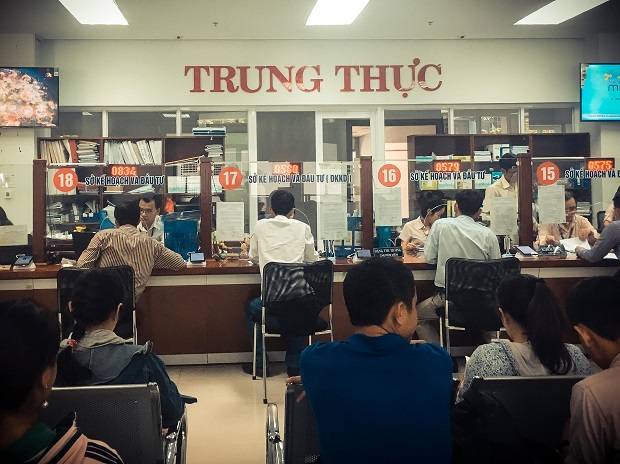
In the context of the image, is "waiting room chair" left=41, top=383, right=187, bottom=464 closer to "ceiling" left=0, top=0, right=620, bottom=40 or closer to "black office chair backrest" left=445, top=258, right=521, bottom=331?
"black office chair backrest" left=445, top=258, right=521, bottom=331

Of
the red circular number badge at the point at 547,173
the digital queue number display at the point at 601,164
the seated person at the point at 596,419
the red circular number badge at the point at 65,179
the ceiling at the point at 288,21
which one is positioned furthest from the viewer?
the ceiling at the point at 288,21

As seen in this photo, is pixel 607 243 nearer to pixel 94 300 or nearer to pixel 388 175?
pixel 388 175

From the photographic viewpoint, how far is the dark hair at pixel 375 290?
6.50 feet

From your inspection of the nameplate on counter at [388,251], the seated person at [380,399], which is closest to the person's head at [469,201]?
the nameplate on counter at [388,251]

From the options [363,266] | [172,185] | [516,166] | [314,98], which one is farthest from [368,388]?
[314,98]

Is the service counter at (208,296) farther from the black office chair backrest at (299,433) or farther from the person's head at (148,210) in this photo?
the black office chair backrest at (299,433)

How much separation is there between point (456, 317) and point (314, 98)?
4430 millimetres

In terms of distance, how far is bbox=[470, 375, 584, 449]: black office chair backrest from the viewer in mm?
1943

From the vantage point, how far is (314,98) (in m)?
8.44

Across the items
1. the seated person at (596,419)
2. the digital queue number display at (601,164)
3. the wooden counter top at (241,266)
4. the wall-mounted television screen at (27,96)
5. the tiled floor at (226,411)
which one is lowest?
the tiled floor at (226,411)

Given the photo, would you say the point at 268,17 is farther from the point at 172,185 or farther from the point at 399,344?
the point at 399,344

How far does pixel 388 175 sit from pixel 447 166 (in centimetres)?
102

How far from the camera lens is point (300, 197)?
5.90 m

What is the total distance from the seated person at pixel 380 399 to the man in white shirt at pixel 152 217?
4330 millimetres
